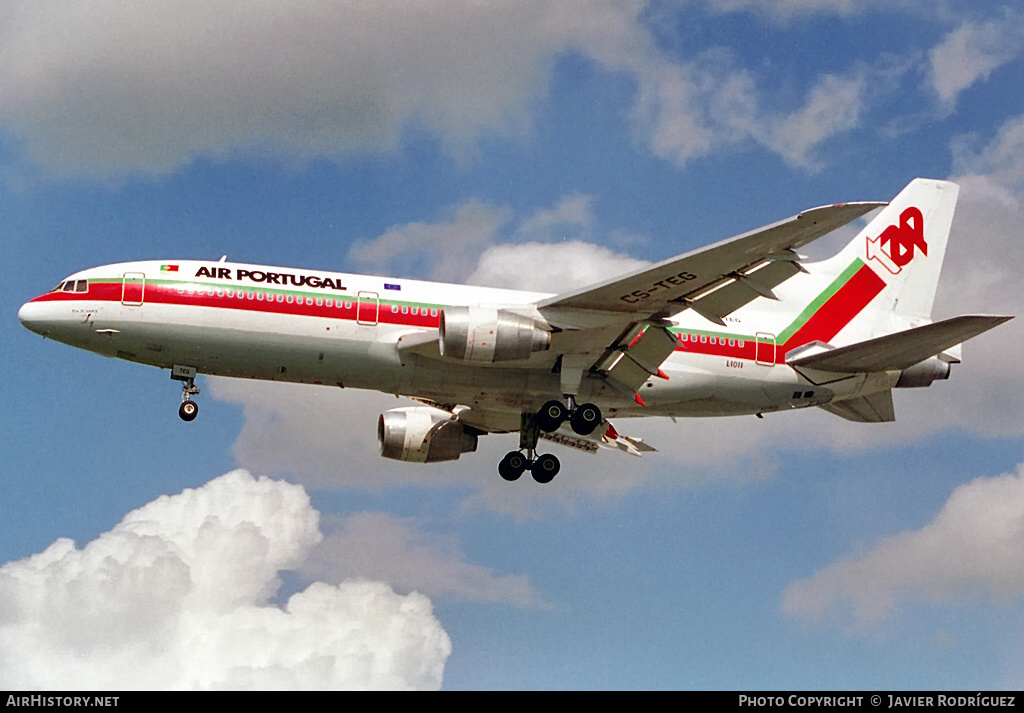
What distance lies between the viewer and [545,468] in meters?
44.2

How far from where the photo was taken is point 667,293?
3709 cm

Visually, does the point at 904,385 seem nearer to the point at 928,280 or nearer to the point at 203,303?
the point at 928,280

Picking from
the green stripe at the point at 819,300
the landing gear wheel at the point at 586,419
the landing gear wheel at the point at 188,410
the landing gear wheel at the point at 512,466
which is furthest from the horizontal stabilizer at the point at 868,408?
the landing gear wheel at the point at 188,410

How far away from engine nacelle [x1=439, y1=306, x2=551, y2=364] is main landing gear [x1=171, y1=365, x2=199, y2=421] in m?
7.92

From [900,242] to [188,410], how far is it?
82.5 feet

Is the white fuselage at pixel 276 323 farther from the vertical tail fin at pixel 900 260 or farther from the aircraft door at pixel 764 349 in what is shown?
the vertical tail fin at pixel 900 260

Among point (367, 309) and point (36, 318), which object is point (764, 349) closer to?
point (367, 309)

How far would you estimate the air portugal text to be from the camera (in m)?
38.2

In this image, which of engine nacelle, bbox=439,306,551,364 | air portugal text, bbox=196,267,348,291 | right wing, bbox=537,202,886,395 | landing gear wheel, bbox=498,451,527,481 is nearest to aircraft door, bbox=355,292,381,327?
air portugal text, bbox=196,267,348,291

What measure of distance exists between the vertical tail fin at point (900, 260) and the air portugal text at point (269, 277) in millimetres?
16987

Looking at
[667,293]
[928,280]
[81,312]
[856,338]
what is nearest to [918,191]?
[928,280]

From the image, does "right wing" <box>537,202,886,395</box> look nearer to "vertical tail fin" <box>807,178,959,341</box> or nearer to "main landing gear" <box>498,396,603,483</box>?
"main landing gear" <box>498,396,603,483</box>
